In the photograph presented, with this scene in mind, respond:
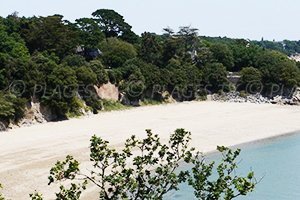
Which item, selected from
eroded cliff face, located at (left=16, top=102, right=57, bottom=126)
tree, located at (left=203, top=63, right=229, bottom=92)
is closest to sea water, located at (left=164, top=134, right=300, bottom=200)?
eroded cliff face, located at (left=16, top=102, right=57, bottom=126)

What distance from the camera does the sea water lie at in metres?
22.6

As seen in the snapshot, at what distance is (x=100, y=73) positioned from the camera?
48.1 meters

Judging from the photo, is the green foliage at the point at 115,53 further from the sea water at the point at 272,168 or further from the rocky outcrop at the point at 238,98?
the sea water at the point at 272,168

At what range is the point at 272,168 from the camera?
29031mm

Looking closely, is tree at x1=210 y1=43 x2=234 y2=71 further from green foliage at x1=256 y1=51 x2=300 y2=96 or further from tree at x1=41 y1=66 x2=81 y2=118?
tree at x1=41 y1=66 x2=81 y2=118

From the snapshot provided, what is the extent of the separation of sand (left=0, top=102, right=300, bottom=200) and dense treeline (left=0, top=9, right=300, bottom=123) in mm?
2463

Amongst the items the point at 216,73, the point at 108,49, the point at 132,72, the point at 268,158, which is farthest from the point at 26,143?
the point at 216,73

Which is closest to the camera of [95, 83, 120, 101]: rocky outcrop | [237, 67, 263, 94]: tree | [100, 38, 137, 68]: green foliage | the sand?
the sand

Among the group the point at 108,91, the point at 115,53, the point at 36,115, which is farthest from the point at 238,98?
the point at 36,115

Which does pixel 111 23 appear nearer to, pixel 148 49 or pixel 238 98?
pixel 148 49

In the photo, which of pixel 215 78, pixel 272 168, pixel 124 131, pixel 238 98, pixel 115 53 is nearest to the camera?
pixel 272 168

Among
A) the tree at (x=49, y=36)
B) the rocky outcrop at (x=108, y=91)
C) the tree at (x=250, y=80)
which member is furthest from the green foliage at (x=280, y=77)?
the tree at (x=49, y=36)

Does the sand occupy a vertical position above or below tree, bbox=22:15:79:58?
below

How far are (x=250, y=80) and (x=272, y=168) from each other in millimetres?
34694
